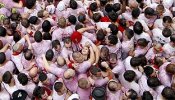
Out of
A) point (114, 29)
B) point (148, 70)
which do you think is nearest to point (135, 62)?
point (148, 70)

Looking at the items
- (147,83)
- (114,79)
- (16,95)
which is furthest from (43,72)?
(147,83)

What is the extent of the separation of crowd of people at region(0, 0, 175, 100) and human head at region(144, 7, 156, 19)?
0.07ft

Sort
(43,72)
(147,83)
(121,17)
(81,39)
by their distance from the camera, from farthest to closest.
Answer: (121,17) < (81,39) < (43,72) < (147,83)

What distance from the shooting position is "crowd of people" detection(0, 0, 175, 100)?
22.6 ft

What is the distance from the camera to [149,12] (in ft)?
26.5

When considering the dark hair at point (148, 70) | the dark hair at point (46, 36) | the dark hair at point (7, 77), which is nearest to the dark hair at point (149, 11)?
the dark hair at point (148, 70)

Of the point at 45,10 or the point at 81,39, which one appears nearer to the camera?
the point at 81,39

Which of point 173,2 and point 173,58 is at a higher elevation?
point 173,2

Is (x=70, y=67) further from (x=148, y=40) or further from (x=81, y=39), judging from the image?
(x=148, y=40)

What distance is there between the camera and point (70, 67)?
721cm

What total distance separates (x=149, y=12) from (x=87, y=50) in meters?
1.70

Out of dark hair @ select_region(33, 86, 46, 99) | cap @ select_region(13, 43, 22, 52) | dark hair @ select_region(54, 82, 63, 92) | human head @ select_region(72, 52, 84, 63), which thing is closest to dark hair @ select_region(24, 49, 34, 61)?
cap @ select_region(13, 43, 22, 52)

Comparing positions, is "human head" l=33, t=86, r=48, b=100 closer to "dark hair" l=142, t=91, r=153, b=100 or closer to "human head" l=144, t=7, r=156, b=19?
"dark hair" l=142, t=91, r=153, b=100

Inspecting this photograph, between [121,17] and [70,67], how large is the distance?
6.24ft
